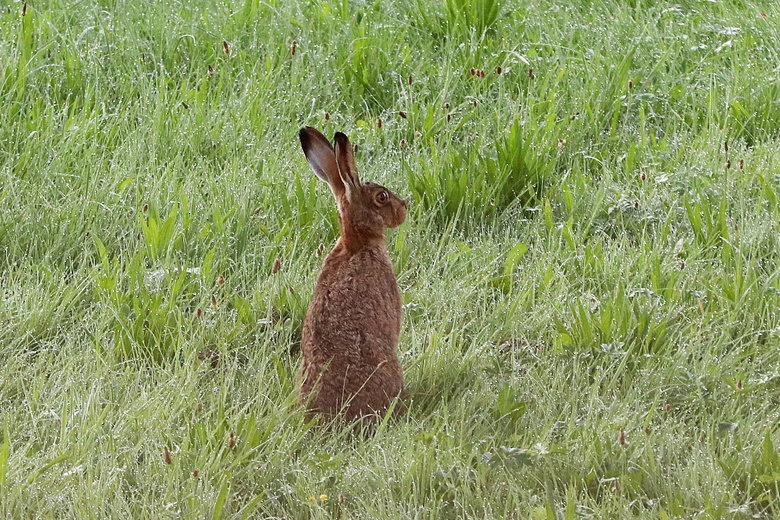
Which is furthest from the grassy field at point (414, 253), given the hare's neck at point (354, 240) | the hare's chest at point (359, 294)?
the hare's neck at point (354, 240)

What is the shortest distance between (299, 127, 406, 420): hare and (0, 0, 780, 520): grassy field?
0.40ft

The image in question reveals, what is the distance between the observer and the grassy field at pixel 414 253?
304 centimetres

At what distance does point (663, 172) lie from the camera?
4887mm

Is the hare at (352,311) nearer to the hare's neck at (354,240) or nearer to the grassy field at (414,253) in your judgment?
the hare's neck at (354,240)

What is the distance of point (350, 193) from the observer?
3.52 metres

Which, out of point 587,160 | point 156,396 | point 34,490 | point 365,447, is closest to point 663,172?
point 587,160

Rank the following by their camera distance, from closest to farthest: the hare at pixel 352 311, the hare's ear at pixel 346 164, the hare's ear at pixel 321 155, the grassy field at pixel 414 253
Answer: the grassy field at pixel 414 253
the hare at pixel 352 311
the hare's ear at pixel 346 164
the hare's ear at pixel 321 155

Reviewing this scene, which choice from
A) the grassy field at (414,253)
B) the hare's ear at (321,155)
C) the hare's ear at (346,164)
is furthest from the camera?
the hare's ear at (321,155)

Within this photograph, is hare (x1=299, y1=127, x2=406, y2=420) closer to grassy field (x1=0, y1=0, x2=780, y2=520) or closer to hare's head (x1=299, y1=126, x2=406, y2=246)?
hare's head (x1=299, y1=126, x2=406, y2=246)

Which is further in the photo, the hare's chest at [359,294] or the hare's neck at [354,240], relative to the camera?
the hare's neck at [354,240]

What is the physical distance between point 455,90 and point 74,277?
2384 mm

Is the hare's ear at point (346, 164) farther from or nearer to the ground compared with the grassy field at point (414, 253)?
farther from the ground

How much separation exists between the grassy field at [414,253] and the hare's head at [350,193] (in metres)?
0.48

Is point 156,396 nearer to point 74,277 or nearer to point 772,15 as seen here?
point 74,277
